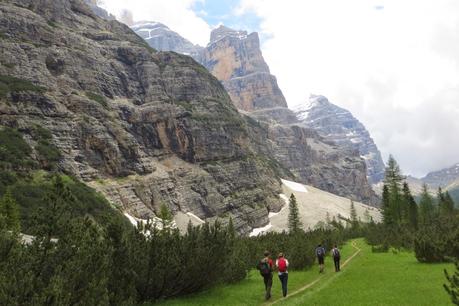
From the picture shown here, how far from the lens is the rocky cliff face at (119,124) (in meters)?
130

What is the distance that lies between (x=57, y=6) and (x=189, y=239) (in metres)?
193

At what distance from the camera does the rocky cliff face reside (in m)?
130

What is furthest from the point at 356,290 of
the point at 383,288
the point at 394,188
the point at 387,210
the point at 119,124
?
the point at 119,124

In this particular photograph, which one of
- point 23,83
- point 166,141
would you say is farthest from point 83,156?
point 166,141

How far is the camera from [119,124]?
513ft

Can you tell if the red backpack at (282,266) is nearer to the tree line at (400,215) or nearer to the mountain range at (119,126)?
the tree line at (400,215)

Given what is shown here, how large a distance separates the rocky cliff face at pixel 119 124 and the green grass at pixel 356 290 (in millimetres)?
102854

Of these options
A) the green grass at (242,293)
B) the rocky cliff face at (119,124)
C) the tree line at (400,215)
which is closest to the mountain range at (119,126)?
the rocky cliff face at (119,124)

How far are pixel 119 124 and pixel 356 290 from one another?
473 ft

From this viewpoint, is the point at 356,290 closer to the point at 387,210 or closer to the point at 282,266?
the point at 282,266

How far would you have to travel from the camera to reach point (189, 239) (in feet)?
75.8

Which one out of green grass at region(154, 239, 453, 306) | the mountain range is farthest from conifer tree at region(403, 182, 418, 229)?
the mountain range

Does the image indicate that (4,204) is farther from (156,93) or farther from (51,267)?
(156,93)

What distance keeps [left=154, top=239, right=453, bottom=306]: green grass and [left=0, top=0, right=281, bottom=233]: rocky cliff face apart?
10285 cm
